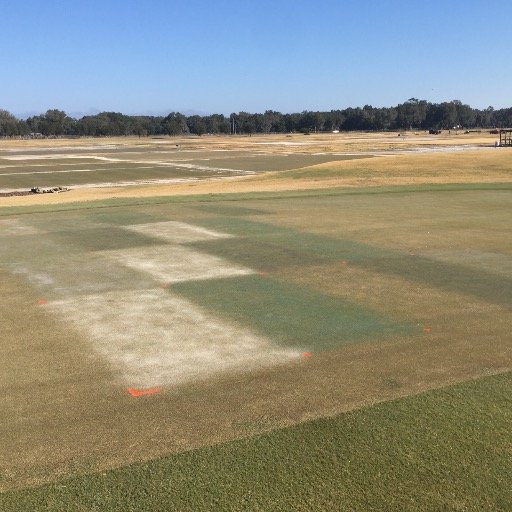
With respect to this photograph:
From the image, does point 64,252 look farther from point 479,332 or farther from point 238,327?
point 479,332

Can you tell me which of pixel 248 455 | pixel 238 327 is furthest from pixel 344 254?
pixel 248 455

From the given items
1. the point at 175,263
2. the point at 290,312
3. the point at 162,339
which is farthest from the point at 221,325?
the point at 175,263

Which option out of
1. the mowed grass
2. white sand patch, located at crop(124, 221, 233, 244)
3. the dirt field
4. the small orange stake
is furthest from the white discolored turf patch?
white sand patch, located at crop(124, 221, 233, 244)

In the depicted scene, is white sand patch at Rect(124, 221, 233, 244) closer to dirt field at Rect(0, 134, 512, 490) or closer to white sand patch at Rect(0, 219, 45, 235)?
dirt field at Rect(0, 134, 512, 490)

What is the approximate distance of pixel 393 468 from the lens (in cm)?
570

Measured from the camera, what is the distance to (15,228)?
20031 mm

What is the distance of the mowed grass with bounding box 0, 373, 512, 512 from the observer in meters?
5.22

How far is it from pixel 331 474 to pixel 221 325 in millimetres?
4672

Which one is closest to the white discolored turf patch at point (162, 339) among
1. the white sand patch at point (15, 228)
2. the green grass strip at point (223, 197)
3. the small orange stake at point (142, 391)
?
the small orange stake at point (142, 391)

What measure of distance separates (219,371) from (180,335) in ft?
5.36

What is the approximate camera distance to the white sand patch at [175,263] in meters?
13.5

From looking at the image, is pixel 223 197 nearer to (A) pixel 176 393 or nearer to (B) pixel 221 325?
(B) pixel 221 325

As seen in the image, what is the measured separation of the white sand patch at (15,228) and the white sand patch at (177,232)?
2755mm

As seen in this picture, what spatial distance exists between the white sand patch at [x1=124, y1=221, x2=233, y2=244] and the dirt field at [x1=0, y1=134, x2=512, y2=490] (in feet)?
0.47
